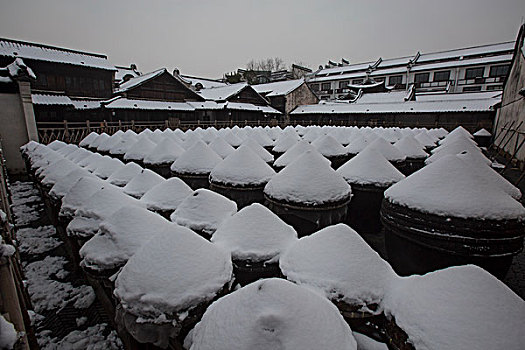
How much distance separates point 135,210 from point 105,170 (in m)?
3.86

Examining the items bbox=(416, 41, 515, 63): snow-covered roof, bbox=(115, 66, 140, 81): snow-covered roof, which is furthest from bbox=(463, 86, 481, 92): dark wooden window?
bbox=(115, 66, 140, 81): snow-covered roof

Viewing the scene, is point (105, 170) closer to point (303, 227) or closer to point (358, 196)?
point (303, 227)

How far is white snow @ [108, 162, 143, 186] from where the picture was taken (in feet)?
16.4

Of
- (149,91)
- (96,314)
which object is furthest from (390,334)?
(149,91)

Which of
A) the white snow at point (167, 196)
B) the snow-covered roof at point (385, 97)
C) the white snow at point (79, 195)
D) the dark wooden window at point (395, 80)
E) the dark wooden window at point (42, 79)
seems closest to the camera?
the white snow at point (79, 195)

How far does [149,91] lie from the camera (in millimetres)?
23781

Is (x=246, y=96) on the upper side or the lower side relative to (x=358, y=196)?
upper

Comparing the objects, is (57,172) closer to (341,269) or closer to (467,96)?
(341,269)

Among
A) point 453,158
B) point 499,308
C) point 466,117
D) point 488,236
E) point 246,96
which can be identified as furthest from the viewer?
point 246,96

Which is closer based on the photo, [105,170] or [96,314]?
[96,314]

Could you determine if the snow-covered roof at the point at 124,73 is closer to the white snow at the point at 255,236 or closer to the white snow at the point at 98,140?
the white snow at the point at 98,140

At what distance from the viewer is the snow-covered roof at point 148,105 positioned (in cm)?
2016

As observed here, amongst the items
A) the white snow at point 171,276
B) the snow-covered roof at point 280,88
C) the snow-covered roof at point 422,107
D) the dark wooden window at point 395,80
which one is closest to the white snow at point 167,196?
the white snow at point 171,276

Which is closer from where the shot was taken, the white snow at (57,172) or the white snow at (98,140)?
the white snow at (57,172)
